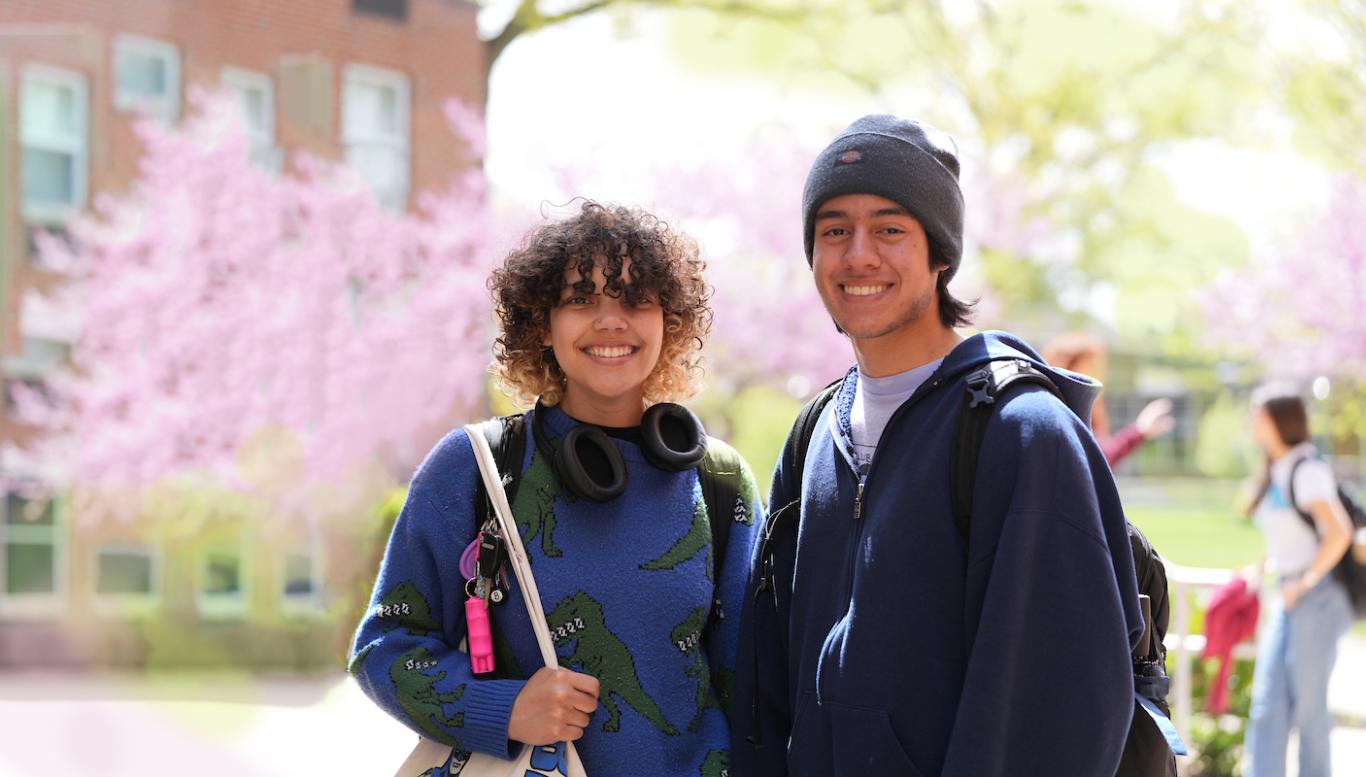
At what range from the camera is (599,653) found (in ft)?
7.04

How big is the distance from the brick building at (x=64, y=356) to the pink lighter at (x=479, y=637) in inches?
403

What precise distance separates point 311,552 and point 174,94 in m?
4.64

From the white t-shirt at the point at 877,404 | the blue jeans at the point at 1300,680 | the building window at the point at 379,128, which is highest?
the building window at the point at 379,128

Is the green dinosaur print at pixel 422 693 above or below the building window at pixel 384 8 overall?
below

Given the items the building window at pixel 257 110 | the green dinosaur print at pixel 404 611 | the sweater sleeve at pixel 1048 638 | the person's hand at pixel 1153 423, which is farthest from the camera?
the building window at pixel 257 110

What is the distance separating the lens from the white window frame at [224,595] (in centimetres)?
1231

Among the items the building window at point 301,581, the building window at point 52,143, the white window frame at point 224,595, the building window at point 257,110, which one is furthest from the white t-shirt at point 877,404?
the building window at point 52,143

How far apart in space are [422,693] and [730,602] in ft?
1.76

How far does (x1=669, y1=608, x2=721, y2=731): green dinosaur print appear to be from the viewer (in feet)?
7.20

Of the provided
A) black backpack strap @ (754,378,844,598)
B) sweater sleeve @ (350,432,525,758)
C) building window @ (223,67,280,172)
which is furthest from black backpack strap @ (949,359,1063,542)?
building window @ (223,67,280,172)

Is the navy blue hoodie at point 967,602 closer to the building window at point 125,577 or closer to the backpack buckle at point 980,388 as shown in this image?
the backpack buckle at point 980,388

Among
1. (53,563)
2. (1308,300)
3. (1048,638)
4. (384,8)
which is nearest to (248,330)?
(53,563)

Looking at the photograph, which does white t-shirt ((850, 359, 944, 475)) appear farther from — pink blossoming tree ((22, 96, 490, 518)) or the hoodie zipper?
pink blossoming tree ((22, 96, 490, 518))

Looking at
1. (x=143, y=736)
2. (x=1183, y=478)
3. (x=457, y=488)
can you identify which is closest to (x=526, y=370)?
(x=457, y=488)
